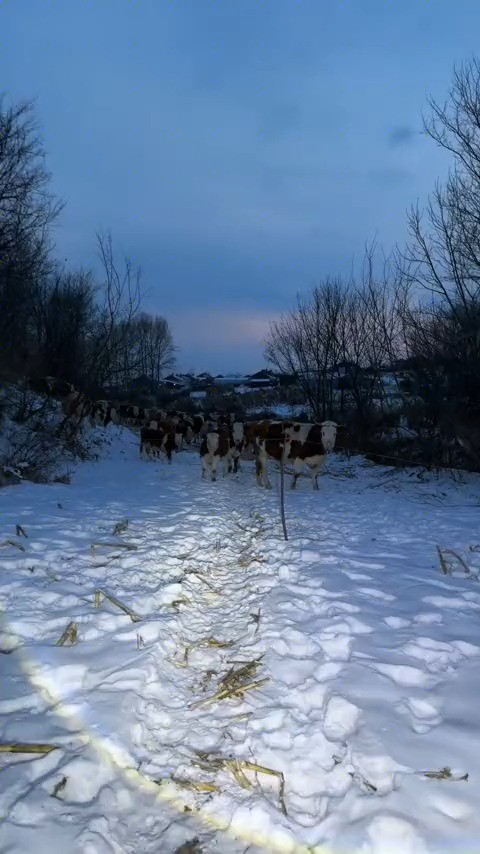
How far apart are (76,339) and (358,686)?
18.3m

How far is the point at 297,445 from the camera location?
1166cm

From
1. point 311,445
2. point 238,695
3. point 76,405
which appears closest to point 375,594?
point 238,695

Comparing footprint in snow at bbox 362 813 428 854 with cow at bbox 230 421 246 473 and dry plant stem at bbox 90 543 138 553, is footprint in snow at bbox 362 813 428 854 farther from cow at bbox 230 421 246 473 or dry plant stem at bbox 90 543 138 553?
cow at bbox 230 421 246 473

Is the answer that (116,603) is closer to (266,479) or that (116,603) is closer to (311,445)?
(266,479)

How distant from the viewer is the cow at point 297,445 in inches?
450

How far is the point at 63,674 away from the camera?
8.59 feet

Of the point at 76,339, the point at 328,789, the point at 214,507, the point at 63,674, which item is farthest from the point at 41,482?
the point at 76,339

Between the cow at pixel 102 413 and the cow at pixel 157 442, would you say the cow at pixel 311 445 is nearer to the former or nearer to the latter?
the cow at pixel 157 442

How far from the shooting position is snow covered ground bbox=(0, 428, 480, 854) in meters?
1.74

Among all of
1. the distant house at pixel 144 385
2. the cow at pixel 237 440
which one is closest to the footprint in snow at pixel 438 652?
the cow at pixel 237 440

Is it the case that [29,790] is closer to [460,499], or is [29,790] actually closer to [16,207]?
[460,499]

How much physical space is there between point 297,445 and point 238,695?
929 centimetres

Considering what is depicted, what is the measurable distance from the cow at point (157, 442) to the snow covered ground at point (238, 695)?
10.5 m

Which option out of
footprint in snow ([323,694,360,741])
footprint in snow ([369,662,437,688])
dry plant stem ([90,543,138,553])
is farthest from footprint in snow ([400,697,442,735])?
dry plant stem ([90,543,138,553])
